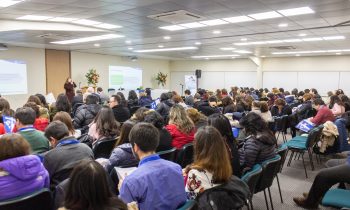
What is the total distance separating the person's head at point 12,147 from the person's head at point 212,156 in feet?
4.02

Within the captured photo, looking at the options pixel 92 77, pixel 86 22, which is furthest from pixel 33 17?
pixel 92 77

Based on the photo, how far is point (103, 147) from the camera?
3.50 metres

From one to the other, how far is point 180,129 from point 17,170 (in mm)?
2231

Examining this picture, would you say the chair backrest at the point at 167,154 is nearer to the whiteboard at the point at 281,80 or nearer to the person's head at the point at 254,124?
the person's head at the point at 254,124

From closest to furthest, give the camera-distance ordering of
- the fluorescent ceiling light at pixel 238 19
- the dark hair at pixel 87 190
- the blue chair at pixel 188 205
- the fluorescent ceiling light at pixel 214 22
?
the dark hair at pixel 87 190
the blue chair at pixel 188 205
the fluorescent ceiling light at pixel 238 19
the fluorescent ceiling light at pixel 214 22

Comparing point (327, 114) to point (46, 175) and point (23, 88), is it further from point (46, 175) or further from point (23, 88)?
point (23, 88)

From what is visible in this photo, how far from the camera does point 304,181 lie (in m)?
4.51

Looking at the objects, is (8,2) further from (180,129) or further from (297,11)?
(297,11)

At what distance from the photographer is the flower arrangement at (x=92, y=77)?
1402 centimetres

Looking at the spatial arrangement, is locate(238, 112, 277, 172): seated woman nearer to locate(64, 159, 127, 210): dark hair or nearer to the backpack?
the backpack

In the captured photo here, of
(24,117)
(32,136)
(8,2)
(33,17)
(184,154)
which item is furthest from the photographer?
(33,17)

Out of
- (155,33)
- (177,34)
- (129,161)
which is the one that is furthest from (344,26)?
(129,161)

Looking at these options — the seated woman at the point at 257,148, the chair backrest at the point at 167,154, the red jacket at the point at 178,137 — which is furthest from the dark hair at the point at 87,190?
the red jacket at the point at 178,137

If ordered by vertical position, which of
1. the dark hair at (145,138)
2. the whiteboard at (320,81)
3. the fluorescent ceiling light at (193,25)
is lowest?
the dark hair at (145,138)
